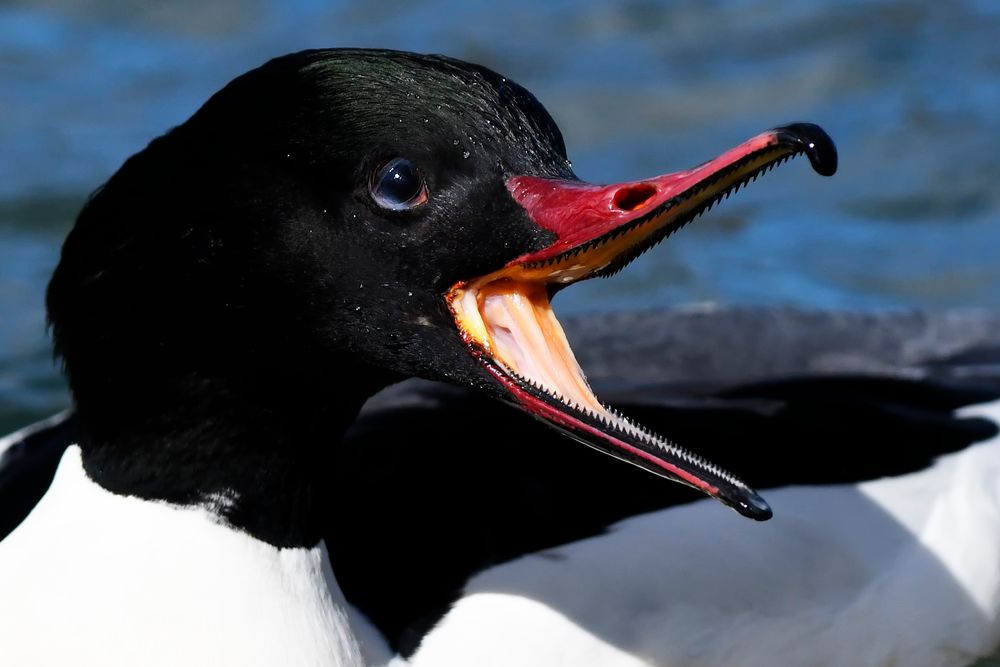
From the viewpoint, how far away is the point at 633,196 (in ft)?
9.82

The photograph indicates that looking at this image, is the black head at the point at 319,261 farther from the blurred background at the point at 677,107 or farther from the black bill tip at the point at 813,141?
the blurred background at the point at 677,107

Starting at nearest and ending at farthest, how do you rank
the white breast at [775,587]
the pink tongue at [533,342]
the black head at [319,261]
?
the black head at [319,261] < the pink tongue at [533,342] < the white breast at [775,587]

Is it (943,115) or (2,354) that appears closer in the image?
(2,354)

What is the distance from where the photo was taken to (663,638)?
4.11m

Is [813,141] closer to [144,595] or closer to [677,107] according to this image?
[144,595]

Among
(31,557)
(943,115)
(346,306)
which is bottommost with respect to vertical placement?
(31,557)

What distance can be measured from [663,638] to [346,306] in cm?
128

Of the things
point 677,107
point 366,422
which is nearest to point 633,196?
point 366,422

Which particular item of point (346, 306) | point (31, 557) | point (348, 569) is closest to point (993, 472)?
point (348, 569)

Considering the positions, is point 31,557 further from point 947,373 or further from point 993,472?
point 947,373

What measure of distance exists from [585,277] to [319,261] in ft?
1.50

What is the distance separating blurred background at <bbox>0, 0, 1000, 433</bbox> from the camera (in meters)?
7.26

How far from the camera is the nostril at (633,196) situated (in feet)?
9.77

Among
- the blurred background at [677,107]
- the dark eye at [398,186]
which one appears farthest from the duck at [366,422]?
the blurred background at [677,107]
